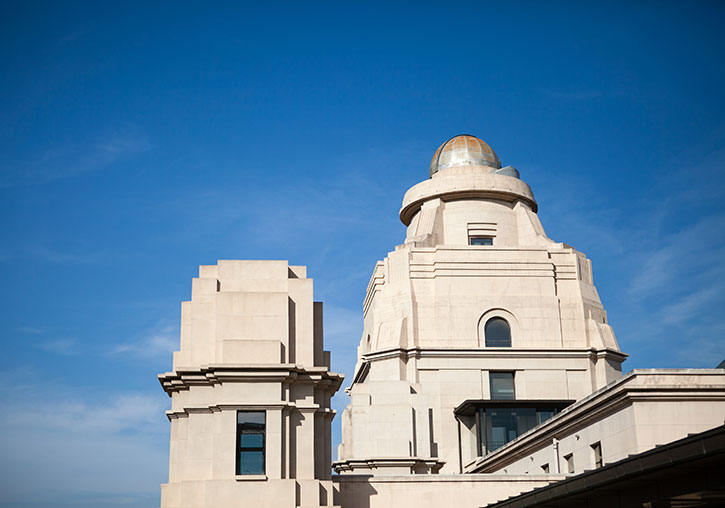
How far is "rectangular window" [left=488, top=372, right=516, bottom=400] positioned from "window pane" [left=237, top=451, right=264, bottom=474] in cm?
3044

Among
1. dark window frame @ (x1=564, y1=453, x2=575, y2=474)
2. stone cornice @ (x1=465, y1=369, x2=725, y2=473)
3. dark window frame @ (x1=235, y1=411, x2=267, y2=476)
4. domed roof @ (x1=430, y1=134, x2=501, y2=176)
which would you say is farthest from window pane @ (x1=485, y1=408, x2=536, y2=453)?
dark window frame @ (x1=235, y1=411, x2=267, y2=476)

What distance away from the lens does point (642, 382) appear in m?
32.1

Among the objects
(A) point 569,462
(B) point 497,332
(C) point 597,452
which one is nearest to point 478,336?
(B) point 497,332

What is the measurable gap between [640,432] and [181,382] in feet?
51.1

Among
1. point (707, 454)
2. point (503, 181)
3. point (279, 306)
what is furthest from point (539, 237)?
point (707, 454)

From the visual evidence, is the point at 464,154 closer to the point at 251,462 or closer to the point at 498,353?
the point at 498,353

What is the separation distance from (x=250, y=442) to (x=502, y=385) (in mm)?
31110

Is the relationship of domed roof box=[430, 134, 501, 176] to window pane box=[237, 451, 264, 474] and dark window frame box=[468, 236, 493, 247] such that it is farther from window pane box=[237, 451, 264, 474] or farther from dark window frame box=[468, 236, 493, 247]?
window pane box=[237, 451, 264, 474]

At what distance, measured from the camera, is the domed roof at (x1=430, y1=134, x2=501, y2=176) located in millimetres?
69562

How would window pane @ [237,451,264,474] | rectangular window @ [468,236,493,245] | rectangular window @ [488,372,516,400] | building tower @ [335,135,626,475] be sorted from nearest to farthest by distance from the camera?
window pane @ [237,451,264,474] → building tower @ [335,135,626,475] → rectangular window @ [488,372,516,400] → rectangular window @ [468,236,493,245]

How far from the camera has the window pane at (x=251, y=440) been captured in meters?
30.9

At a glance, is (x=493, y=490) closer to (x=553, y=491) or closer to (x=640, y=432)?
(x=640, y=432)

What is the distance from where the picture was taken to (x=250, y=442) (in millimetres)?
30906

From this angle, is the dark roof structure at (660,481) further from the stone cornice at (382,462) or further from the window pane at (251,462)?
the stone cornice at (382,462)
